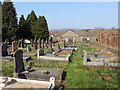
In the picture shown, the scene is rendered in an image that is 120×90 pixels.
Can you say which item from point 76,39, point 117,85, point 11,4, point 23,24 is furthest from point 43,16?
point 117,85

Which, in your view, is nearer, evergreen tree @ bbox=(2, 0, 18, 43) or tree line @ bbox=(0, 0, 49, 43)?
evergreen tree @ bbox=(2, 0, 18, 43)

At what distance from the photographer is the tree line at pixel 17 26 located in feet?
122

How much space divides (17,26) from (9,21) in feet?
8.12

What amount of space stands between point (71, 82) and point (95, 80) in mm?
1882

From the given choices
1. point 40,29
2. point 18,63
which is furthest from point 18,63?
point 40,29

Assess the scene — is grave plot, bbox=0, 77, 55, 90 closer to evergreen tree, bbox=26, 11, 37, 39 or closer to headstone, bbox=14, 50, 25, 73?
headstone, bbox=14, 50, 25, 73

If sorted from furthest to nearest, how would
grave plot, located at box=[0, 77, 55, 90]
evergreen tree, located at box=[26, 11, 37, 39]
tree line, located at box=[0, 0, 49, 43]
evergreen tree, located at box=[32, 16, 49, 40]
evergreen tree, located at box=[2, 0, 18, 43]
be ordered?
evergreen tree, located at box=[26, 11, 37, 39] → evergreen tree, located at box=[32, 16, 49, 40] → tree line, located at box=[0, 0, 49, 43] → evergreen tree, located at box=[2, 0, 18, 43] → grave plot, located at box=[0, 77, 55, 90]

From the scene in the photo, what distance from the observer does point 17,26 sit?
3950cm

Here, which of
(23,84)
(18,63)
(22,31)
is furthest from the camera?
(22,31)

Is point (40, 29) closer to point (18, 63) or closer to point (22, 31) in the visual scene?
point (22, 31)

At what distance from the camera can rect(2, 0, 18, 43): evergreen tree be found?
121 ft

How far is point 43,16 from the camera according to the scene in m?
46.6

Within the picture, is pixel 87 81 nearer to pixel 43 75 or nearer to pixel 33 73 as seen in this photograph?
pixel 43 75

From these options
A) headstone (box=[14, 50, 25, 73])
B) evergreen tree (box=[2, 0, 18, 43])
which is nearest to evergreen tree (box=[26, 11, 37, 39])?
evergreen tree (box=[2, 0, 18, 43])
